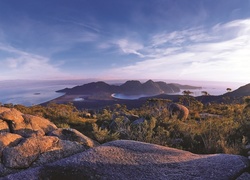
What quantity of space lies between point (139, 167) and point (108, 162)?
676 millimetres

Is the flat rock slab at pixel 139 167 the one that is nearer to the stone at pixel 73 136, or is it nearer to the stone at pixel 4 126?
the stone at pixel 73 136

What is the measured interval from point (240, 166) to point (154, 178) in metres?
1.74

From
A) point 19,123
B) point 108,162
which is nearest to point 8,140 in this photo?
point 19,123

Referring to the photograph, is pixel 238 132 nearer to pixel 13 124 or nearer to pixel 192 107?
pixel 13 124

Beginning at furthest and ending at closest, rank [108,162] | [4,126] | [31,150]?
[4,126], [31,150], [108,162]

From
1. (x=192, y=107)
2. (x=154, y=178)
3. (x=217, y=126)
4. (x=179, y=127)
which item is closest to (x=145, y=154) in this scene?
(x=154, y=178)

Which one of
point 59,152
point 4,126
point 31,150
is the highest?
point 4,126

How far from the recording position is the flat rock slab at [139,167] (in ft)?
13.6

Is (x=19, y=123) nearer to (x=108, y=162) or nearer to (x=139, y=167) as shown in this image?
(x=108, y=162)

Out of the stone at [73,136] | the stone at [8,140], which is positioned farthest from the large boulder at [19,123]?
the stone at [8,140]

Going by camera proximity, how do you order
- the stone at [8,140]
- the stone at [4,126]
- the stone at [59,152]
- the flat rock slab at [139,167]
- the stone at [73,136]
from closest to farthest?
1. the flat rock slab at [139,167]
2. the stone at [59,152]
3. the stone at [8,140]
4. the stone at [73,136]
5. the stone at [4,126]

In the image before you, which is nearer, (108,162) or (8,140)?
(108,162)

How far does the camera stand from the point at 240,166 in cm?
426

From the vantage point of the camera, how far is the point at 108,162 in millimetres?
4621
